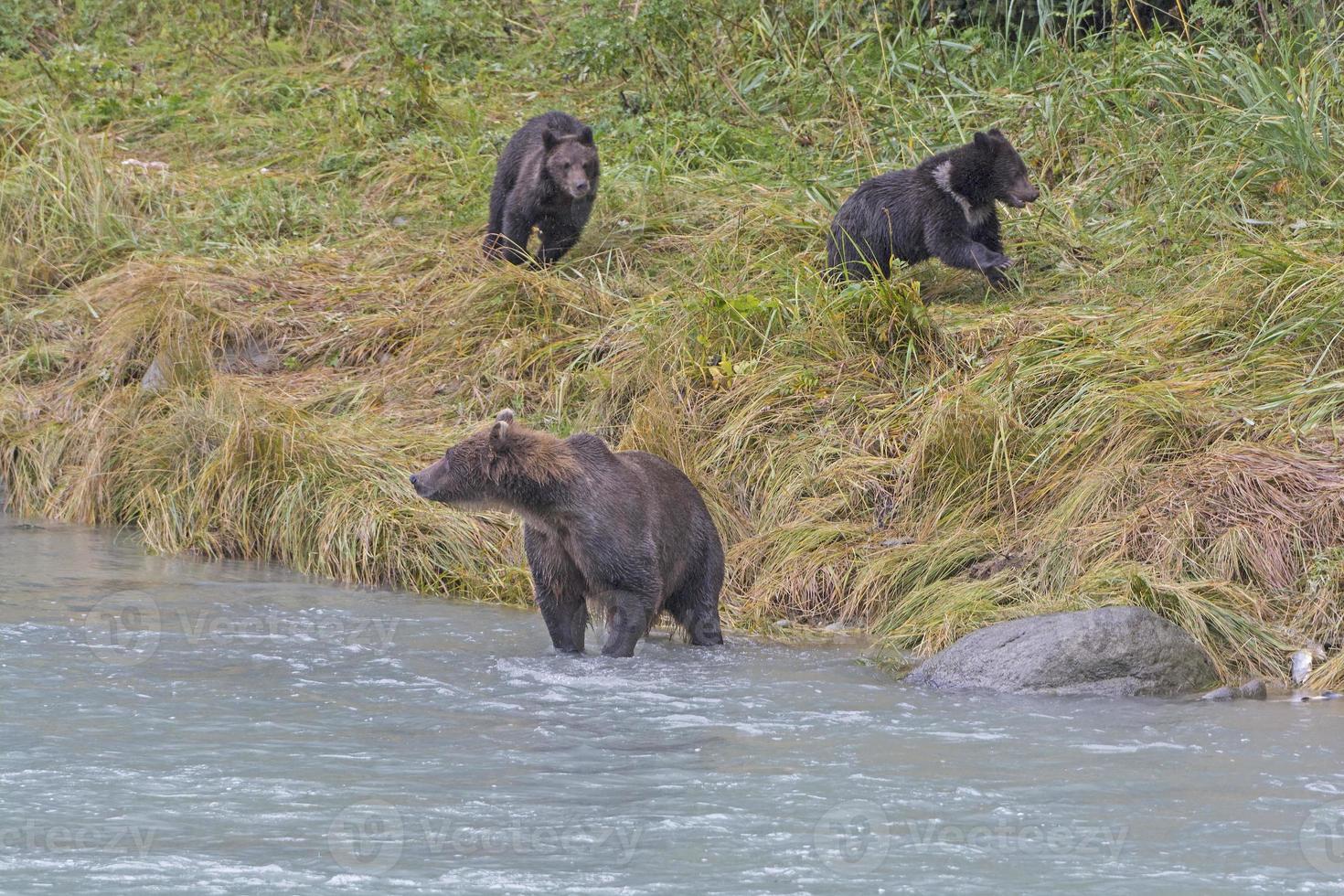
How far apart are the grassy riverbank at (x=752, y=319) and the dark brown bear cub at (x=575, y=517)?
0.93 metres

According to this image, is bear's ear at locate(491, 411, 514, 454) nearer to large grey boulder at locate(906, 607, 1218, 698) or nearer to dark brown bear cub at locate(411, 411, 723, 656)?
dark brown bear cub at locate(411, 411, 723, 656)

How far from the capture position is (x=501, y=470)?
21.6 feet

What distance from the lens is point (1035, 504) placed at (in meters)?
7.47

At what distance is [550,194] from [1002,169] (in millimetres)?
2842

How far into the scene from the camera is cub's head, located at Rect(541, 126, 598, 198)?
34.1 feet

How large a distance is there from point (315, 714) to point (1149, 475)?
3.76m

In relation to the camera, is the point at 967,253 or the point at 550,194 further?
the point at 550,194

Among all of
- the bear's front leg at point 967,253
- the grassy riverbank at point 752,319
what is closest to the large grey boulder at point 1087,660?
the grassy riverbank at point 752,319

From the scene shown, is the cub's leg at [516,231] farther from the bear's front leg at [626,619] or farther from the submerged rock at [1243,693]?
the submerged rock at [1243,693]

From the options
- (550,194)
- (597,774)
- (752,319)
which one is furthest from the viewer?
(550,194)

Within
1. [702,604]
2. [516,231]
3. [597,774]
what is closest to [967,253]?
[516,231]

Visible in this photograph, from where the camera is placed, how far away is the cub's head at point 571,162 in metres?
→ 10.4

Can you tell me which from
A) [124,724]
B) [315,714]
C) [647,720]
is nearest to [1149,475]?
[647,720]

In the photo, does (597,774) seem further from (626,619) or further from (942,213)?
(942,213)
